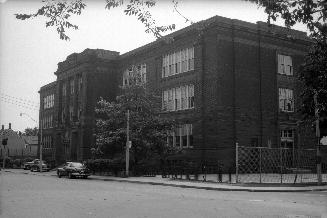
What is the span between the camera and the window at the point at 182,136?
42.5m

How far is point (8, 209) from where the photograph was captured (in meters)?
14.0

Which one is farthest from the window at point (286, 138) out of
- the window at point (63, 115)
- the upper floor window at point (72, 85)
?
the window at point (63, 115)

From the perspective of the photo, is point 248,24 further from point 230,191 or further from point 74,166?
point 230,191

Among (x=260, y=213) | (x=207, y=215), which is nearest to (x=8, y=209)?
(x=207, y=215)

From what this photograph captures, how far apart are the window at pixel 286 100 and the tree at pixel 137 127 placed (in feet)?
39.5

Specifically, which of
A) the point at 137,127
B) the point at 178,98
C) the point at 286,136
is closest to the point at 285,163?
the point at 137,127

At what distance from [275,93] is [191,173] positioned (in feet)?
45.8

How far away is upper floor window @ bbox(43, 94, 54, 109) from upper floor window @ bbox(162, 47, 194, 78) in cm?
3437

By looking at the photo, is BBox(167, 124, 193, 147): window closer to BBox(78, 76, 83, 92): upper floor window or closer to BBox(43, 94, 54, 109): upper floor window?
BBox(78, 76, 83, 92): upper floor window

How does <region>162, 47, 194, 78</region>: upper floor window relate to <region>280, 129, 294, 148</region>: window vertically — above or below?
above

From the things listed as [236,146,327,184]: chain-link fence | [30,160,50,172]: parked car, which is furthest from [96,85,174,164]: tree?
[30,160,50,172]: parked car

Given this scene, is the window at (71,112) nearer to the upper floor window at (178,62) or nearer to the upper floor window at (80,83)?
the upper floor window at (80,83)

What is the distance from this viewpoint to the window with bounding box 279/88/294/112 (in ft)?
146

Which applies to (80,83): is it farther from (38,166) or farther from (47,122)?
(47,122)
